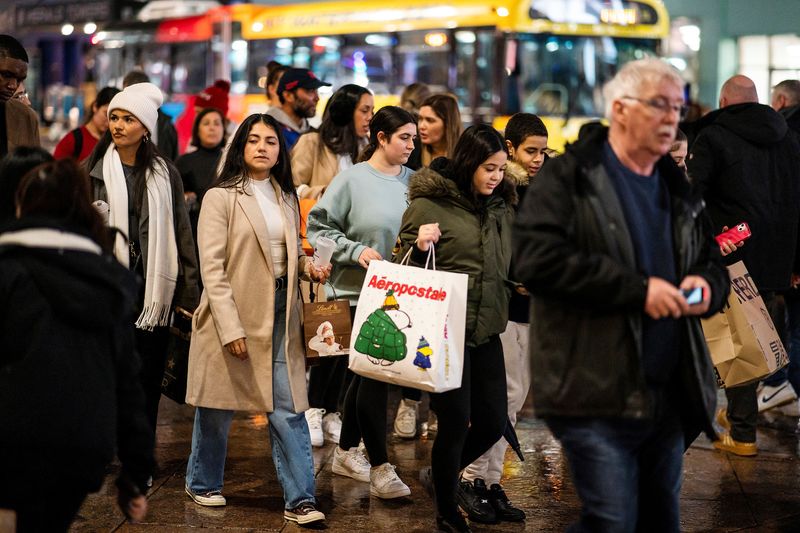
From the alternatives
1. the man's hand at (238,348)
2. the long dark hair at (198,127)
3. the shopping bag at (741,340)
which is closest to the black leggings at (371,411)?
the man's hand at (238,348)

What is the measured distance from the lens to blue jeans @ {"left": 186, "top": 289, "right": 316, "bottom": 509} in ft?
18.5

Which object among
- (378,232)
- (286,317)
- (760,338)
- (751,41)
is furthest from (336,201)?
(751,41)

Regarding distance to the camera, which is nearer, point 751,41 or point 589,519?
point 589,519

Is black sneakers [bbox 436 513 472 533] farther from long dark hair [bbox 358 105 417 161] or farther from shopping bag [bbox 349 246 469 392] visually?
long dark hair [bbox 358 105 417 161]

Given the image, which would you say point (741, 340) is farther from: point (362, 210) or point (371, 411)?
point (362, 210)

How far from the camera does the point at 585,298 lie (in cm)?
361

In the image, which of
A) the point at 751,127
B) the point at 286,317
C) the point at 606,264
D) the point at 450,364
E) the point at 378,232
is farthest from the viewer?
the point at 751,127

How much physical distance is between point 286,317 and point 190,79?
17154 mm

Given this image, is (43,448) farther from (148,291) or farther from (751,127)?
(751,127)

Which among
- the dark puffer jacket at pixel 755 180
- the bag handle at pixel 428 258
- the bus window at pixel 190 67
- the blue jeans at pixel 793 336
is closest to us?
the bag handle at pixel 428 258

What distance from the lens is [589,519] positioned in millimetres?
3760

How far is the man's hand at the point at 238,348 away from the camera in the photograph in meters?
5.50

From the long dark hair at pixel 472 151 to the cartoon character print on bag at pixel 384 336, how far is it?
0.67m

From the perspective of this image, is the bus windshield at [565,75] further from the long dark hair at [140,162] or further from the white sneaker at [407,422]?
the long dark hair at [140,162]
